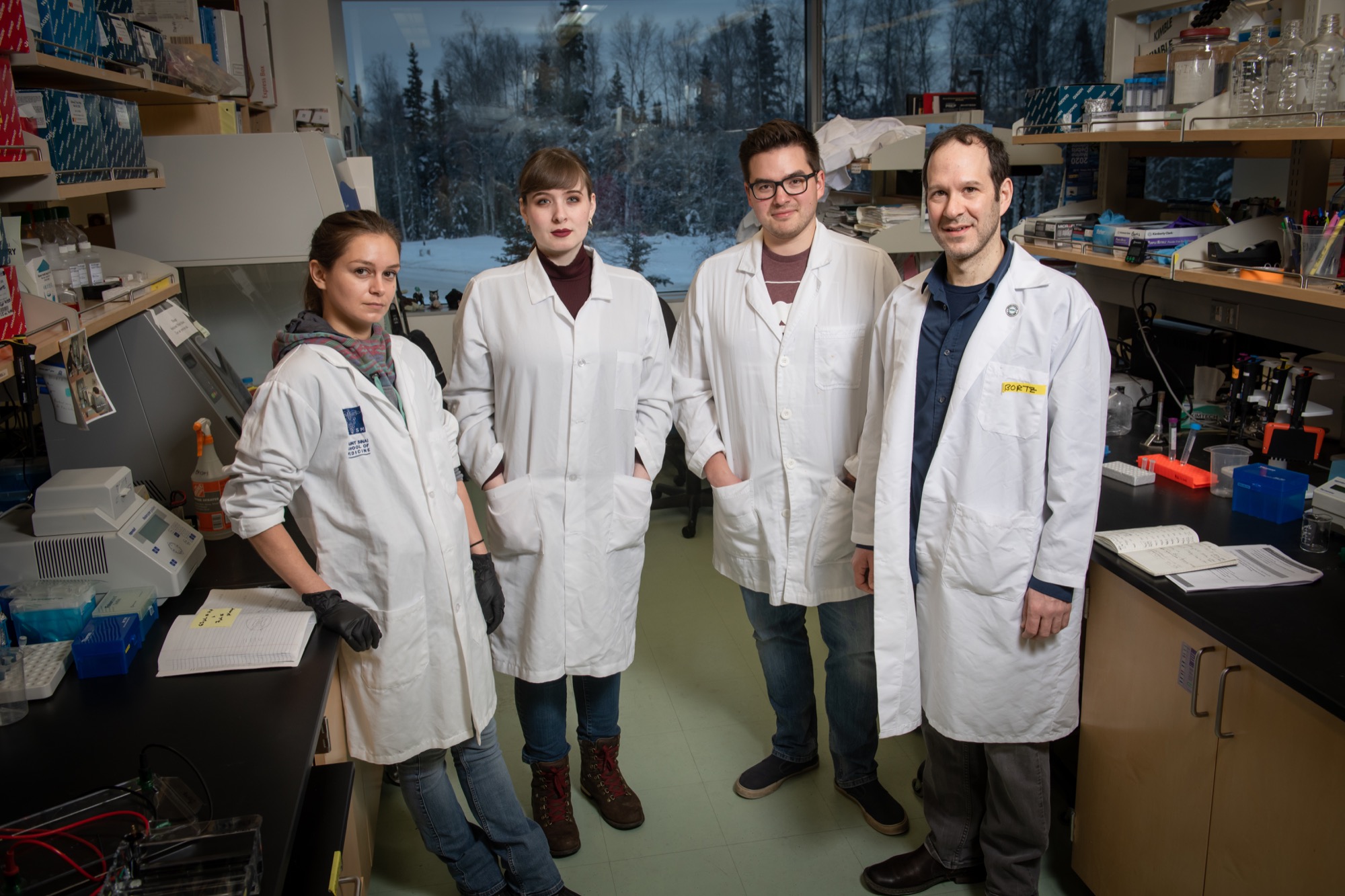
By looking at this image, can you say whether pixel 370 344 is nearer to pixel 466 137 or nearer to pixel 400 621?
pixel 400 621

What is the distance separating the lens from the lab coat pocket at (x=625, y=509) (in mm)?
2111

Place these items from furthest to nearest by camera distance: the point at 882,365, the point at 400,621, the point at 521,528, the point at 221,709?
the point at 521,528 < the point at 882,365 < the point at 400,621 < the point at 221,709

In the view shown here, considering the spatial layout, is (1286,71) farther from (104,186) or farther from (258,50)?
(258,50)

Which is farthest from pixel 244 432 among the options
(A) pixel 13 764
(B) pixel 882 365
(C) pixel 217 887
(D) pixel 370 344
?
(B) pixel 882 365

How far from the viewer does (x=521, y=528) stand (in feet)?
6.75

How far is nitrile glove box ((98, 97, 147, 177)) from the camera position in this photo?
211 centimetres

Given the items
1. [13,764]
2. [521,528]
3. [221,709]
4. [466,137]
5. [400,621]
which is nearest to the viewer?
[13,764]

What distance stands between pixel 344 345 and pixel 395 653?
546mm

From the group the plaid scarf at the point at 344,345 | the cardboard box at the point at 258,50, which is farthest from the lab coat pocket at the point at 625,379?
the cardboard box at the point at 258,50

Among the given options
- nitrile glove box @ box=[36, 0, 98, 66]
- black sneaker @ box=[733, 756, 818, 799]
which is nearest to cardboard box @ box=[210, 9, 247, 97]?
nitrile glove box @ box=[36, 0, 98, 66]

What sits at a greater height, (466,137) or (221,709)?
(466,137)

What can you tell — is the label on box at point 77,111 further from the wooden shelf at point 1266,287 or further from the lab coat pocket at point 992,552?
the wooden shelf at point 1266,287

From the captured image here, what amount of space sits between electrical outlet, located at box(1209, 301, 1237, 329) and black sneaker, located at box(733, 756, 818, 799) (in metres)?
1.56

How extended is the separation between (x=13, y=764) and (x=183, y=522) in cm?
74
